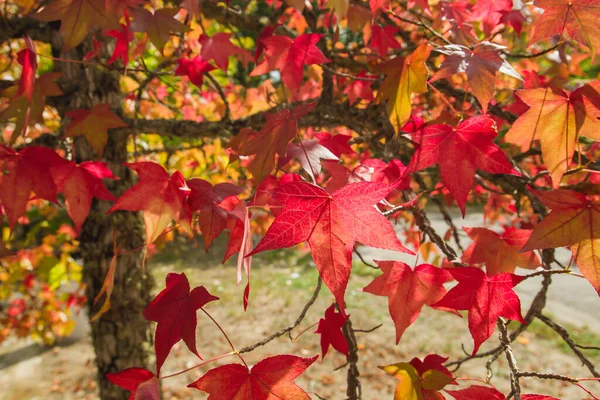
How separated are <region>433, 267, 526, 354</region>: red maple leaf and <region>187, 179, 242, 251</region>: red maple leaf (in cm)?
41

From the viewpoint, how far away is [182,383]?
3.34 m

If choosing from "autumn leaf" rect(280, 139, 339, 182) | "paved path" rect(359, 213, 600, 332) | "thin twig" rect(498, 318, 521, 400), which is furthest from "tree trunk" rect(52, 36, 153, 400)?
"paved path" rect(359, 213, 600, 332)

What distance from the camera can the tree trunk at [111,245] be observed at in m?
1.72

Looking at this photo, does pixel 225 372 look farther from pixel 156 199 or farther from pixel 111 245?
pixel 111 245

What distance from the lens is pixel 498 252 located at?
893 mm

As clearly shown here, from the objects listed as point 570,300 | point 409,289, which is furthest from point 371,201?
point 570,300

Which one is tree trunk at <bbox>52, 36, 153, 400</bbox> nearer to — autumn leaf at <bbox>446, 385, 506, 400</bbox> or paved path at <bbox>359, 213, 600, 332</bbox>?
autumn leaf at <bbox>446, 385, 506, 400</bbox>

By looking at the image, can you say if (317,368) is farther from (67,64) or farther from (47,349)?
(67,64)

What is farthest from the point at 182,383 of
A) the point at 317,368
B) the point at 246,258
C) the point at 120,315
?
the point at 246,258

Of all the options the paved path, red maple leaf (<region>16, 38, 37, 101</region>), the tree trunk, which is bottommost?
the paved path

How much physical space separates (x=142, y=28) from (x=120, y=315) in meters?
1.18

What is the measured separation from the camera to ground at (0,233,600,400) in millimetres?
Answer: 3314

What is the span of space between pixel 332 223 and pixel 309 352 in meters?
3.36

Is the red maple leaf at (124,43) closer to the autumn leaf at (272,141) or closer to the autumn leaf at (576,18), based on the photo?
the autumn leaf at (272,141)
